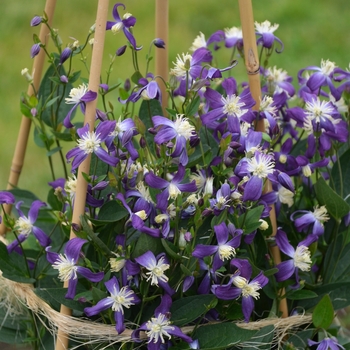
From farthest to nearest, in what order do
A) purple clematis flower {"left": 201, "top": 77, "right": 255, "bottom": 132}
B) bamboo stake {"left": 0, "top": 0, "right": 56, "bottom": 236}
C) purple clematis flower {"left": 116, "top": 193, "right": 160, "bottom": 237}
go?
1. bamboo stake {"left": 0, "top": 0, "right": 56, "bottom": 236}
2. purple clematis flower {"left": 201, "top": 77, "right": 255, "bottom": 132}
3. purple clematis flower {"left": 116, "top": 193, "right": 160, "bottom": 237}

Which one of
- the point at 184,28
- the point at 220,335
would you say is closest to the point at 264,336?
the point at 220,335

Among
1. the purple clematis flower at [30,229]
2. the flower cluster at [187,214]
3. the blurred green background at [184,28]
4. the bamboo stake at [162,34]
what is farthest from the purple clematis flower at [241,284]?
the blurred green background at [184,28]

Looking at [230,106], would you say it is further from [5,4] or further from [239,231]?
[5,4]

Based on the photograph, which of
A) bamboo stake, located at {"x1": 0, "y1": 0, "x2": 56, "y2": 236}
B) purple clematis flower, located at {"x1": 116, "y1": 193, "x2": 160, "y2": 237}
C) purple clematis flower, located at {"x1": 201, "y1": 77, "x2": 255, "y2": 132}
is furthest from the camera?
bamboo stake, located at {"x1": 0, "y1": 0, "x2": 56, "y2": 236}

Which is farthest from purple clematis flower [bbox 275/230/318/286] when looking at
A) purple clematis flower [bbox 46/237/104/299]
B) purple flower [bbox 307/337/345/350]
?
purple clematis flower [bbox 46/237/104/299]

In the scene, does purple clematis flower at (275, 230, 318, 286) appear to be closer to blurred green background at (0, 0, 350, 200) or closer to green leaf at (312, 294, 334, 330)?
green leaf at (312, 294, 334, 330)

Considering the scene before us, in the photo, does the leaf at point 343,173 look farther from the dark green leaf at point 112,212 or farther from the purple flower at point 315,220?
the dark green leaf at point 112,212
